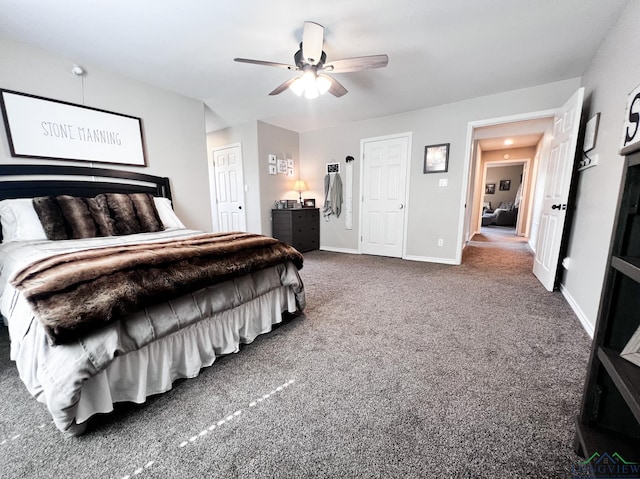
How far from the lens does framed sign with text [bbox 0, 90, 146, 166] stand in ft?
7.04

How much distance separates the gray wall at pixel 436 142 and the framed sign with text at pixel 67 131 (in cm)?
304

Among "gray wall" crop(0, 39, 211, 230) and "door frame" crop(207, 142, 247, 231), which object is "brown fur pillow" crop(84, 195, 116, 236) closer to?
"gray wall" crop(0, 39, 211, 230)

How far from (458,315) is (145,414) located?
224 cm

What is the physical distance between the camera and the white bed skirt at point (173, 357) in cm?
109

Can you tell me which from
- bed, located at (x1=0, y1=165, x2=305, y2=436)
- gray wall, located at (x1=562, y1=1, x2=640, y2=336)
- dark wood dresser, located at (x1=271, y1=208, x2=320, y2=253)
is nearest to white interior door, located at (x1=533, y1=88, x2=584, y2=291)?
gray wall, located at (x1=562, y1=1, x2=640, y2=336)

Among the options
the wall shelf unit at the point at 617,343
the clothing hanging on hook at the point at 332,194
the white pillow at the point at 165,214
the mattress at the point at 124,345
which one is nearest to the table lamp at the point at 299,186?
the clothing hanging on hook at the point at 332,194

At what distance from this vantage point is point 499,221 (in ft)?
28.1

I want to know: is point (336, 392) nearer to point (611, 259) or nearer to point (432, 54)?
point (611, 259)

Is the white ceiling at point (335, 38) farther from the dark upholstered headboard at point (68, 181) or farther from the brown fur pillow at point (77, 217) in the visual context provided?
the brown fur pillow at point (77, 217)

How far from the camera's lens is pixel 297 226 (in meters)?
4.49

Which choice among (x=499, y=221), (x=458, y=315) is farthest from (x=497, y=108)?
(x=499, y=221)

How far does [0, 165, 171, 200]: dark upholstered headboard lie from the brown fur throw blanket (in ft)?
5.09

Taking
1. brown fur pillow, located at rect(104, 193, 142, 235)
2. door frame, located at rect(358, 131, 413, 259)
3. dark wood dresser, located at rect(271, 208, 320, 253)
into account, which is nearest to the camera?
brown fur pillow, located at rect(104, 193, 142, 235)

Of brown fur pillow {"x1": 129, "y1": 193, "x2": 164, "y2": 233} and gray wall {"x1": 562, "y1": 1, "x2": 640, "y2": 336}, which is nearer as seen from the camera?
gray wall {"x1": 562, "y1": 1, "x2": 640, "y2": 336}
